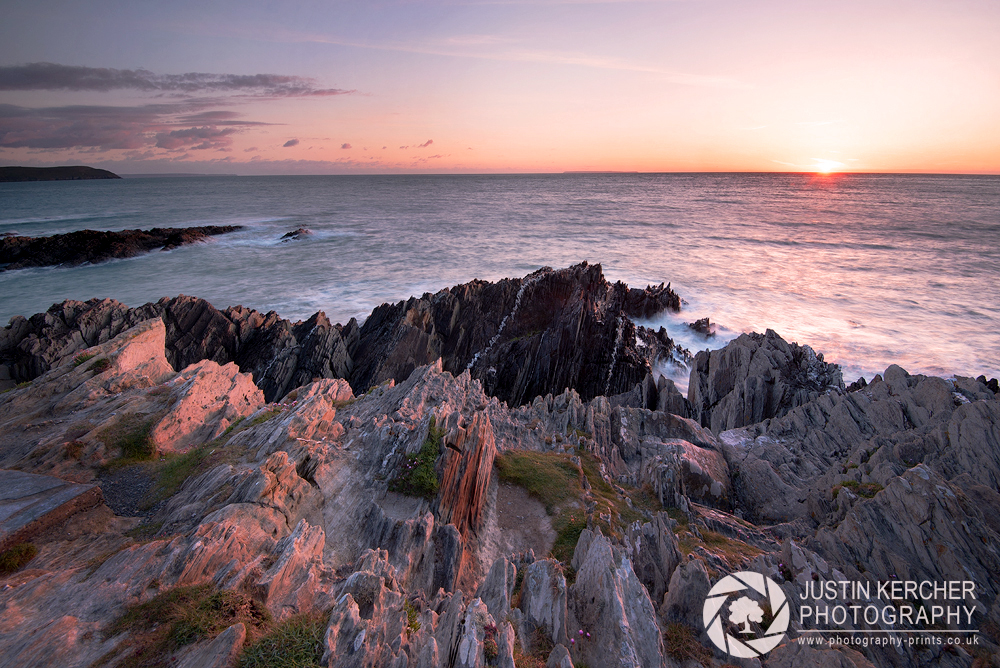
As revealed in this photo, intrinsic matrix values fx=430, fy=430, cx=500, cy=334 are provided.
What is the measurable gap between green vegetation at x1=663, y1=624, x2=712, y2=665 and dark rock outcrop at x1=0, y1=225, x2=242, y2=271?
73869 millimetres

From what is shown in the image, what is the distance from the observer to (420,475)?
37.8 feet

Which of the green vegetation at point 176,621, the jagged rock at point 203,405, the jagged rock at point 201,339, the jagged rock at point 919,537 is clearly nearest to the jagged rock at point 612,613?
the jagged rock at point 919,537

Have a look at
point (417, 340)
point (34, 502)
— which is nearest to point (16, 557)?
point (34, 502)

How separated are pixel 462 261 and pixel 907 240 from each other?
2749 inches

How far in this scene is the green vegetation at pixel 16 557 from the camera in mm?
7527

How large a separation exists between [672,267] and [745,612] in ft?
166

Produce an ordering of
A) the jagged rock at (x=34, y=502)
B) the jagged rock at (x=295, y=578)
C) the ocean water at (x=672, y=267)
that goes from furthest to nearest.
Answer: the ocean water at (x=672, y=267), the jagged rock at (x=34, y=502), the jagged rock at (x=295, y=578)

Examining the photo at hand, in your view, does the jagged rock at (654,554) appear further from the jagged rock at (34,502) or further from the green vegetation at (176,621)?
the jagged rock at (34,502)

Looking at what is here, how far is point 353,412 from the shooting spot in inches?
596

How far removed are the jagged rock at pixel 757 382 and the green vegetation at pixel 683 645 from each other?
13.3 metres

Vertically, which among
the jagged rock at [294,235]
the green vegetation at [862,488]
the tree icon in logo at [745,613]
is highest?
the jagged rock at [294,235]

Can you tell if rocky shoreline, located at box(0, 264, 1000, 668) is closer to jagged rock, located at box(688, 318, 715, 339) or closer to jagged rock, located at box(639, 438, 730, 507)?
jagged rock, located at box(639, 438, 730, 507)

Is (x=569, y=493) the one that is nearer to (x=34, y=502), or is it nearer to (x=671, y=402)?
(x=671, y=402)

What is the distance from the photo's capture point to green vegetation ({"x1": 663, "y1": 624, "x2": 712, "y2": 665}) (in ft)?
25.5
